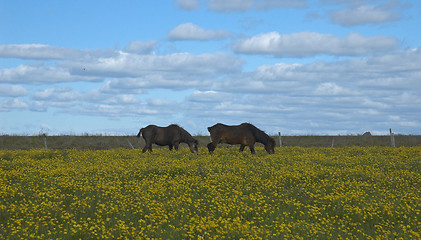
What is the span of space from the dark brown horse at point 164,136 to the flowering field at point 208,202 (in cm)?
669

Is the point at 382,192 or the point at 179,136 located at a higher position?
the point at 179,136

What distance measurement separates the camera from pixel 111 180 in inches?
659

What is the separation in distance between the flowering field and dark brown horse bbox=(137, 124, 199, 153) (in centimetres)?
669

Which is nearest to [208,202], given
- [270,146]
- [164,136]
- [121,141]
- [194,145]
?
[270,146]

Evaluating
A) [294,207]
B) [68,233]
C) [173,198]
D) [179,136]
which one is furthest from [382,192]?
[179,136]

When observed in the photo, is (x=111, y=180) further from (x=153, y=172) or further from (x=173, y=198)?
(x=173, y=198)

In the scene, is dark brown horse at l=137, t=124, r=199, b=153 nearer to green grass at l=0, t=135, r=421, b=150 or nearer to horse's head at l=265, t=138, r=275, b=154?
horse's head at l=265, t=138, r=275, b=154

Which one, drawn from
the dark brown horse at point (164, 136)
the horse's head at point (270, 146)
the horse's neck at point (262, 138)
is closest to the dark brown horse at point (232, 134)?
the horse's neck at point (262, 138)

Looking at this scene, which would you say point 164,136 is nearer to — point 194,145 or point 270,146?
point 194,145

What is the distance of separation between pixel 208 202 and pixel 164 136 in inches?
612

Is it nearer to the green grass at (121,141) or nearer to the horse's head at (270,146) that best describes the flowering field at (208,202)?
the horse's head at (270,146)

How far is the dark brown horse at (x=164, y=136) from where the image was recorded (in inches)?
1110

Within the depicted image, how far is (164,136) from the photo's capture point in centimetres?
2859

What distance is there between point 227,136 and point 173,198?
1311 cm
